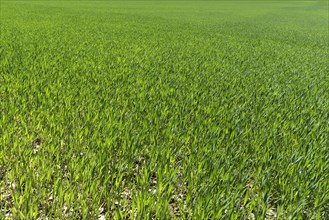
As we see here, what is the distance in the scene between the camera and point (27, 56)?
7766 mm

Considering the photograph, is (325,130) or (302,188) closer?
(302,188)

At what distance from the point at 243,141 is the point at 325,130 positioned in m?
1.38

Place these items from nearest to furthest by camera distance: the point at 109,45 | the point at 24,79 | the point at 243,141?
the point at 243,141 → the point at 24,79 → the point at 109,45

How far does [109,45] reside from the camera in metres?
10.9

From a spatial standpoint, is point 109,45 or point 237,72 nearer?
point 237,72

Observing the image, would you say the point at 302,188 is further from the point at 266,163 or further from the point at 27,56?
the point at 27,56

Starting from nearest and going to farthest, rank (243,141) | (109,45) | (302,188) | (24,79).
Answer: (302,188)
(243,141)
(24,79)
(109,45)

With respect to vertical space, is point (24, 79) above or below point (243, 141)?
above

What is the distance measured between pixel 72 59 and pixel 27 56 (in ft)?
3.97

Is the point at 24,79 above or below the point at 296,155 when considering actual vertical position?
above

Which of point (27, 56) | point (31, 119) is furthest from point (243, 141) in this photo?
point (27, 56)

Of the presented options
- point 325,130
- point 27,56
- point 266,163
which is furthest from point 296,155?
point 27,56

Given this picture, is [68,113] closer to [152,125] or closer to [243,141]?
[152,125]

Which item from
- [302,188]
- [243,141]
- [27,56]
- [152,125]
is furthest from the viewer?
[27,56]
